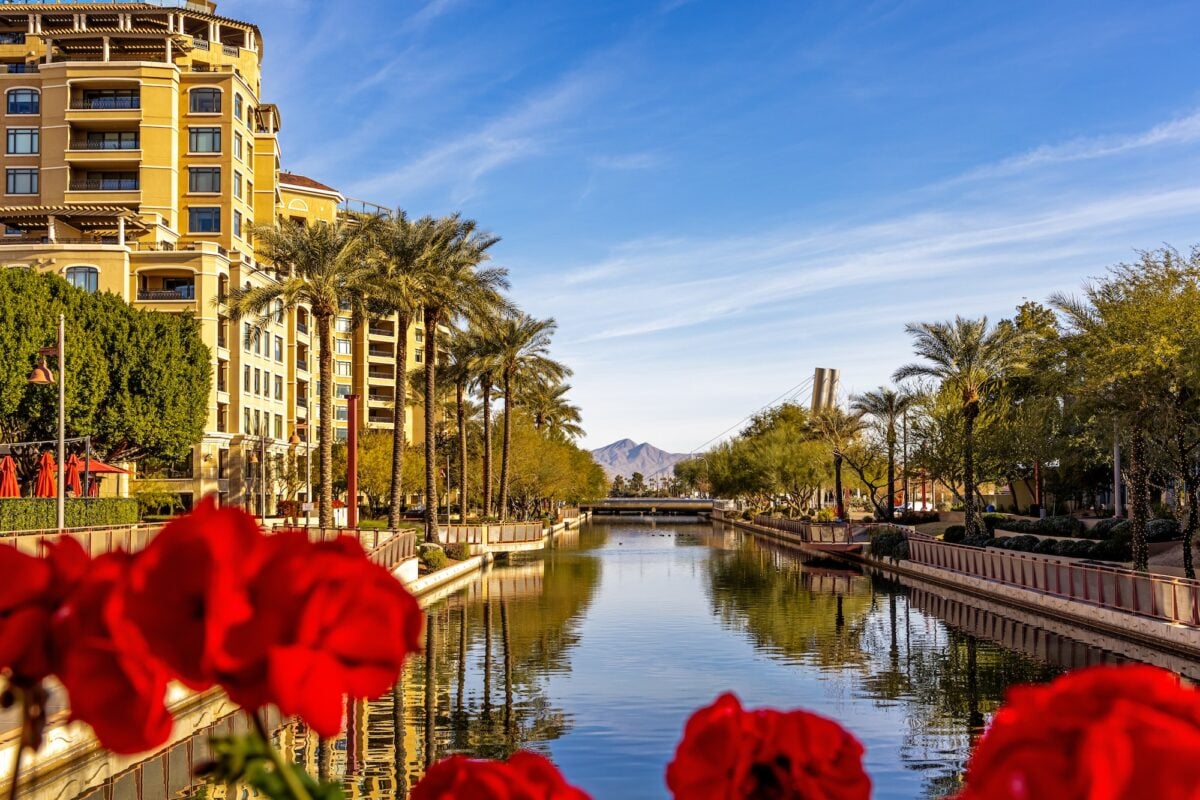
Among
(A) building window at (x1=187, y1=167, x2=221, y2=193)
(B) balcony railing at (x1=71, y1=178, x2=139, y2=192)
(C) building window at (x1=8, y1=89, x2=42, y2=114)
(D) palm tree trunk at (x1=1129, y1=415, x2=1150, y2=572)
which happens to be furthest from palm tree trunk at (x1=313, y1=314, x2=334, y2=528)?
(C) building window at (x1=8, y1=89, x2=42, y2=114)

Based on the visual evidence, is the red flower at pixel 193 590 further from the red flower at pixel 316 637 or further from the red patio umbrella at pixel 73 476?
the red patio umbrella at pixel 73 476

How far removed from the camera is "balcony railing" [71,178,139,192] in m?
73.9

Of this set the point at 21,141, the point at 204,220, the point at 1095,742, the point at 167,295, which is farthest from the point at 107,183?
the point at 1095,742

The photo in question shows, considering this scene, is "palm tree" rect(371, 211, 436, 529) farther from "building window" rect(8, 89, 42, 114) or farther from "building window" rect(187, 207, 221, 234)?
"building window" rect(8, 89, 42, 114)

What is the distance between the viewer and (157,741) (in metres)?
1.78

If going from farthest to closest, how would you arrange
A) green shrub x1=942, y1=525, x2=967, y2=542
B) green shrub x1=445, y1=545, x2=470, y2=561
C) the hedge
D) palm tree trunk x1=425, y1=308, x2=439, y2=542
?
green shrub x1=942, y1=525, x2=967, y2=542
green shrub x1=445, y1=545, x2=470, y2=561
palm tree trunk x1=425, y1=308, x2=439, y2=542
the hedge

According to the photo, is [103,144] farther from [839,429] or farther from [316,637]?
[316,637]

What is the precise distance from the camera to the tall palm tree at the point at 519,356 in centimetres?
6519

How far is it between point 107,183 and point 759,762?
265ft

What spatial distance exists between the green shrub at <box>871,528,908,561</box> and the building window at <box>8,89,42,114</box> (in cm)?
5930

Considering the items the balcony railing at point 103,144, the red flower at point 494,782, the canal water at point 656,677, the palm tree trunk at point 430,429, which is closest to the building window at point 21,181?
the balcony railing at point 103,144

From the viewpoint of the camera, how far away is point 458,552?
4991 cm

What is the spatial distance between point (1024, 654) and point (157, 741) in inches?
1105

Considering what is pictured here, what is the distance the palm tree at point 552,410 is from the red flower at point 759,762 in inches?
3129
